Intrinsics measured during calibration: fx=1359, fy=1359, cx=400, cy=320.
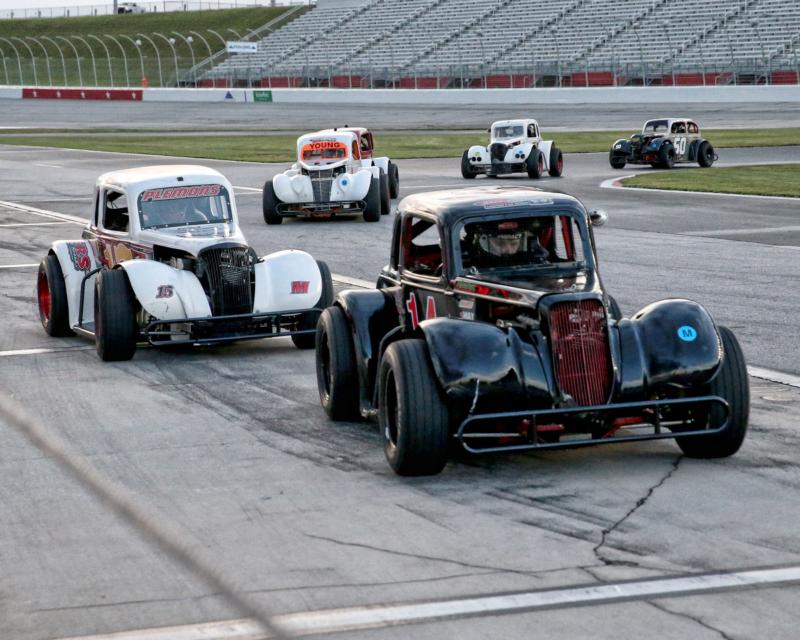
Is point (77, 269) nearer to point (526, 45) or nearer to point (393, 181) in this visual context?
point (393, 181)

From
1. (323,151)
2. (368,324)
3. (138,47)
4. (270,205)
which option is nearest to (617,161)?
(323,151)

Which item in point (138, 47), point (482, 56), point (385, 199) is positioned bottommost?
point (385, 199)

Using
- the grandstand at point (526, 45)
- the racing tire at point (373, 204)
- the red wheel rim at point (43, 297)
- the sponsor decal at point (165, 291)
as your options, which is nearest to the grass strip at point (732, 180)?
the racing tire at point (373, 204)

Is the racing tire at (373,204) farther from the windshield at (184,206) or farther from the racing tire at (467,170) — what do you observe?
the windshield at (184,206)

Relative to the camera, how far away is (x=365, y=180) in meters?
24.4

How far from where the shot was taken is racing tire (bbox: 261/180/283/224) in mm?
Result: 24141

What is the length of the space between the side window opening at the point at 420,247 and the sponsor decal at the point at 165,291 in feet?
10.7

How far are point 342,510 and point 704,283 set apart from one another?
9474 mm

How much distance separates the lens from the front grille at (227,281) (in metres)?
12.1

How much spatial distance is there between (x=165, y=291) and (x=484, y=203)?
13.4 feet

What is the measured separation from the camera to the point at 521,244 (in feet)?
28.6

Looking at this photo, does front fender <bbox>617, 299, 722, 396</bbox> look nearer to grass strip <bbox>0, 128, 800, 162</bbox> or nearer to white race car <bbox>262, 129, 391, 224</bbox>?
white race car <bbox>262, 129, 391, 224</bbox>

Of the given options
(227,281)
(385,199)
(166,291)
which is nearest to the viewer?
(166,291)

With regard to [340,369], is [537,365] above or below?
above
